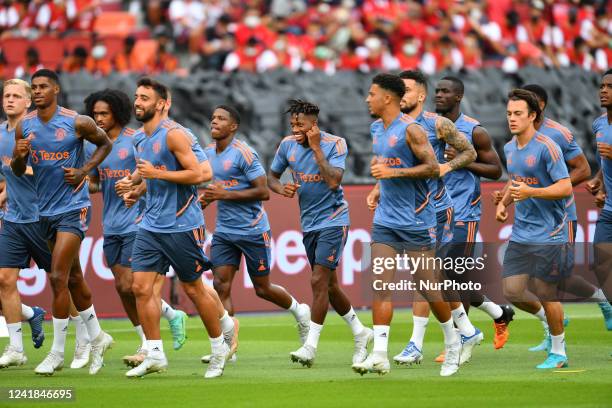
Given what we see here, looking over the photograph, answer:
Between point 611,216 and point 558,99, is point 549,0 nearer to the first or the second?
point 558,99

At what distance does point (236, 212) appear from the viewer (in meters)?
12.8

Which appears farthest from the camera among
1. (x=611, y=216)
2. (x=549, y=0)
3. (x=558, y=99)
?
(x=549, y=0)

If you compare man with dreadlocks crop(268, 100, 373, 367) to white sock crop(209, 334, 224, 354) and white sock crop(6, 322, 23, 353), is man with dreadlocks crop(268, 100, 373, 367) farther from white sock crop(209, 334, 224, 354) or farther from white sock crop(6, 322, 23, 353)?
white sock crop(6, 322, 23, 353)

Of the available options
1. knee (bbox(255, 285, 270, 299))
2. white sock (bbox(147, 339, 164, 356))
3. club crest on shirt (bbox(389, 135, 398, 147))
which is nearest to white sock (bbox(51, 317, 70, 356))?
white sock (bbox(147, 339, 164, 356))

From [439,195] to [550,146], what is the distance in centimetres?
149

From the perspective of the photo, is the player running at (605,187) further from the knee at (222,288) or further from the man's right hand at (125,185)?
the man's right hand at (125,185)

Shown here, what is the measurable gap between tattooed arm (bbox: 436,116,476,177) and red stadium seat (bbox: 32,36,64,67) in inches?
525

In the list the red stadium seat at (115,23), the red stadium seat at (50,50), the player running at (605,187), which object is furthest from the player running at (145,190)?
the red stadium seat at (115,23)

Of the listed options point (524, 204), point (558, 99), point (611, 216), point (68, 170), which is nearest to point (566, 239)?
point (524, 204)

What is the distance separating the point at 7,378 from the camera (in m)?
11.0

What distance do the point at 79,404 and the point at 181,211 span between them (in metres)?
2.23

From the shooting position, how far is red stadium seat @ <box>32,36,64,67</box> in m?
23.7

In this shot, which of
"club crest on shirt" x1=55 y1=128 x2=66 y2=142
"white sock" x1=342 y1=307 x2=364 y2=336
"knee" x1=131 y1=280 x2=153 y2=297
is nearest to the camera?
"knee" x1=131 y1=280 x2=153 y2=297

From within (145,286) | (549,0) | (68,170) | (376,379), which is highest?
(549,0)
